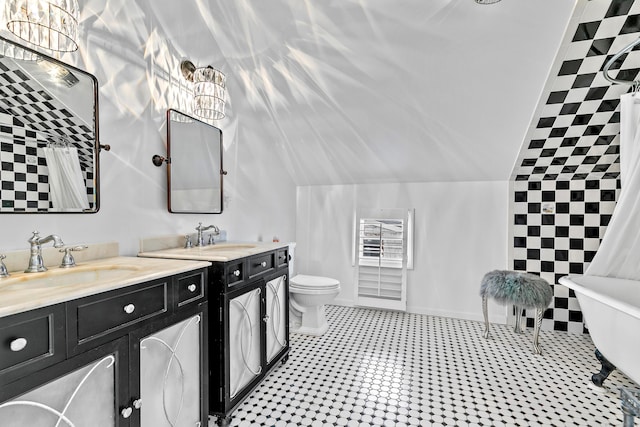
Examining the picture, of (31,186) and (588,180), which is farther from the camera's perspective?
(588,180)

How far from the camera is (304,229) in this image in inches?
160

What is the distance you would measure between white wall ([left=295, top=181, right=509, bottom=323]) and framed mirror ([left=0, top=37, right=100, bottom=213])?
8.74 ft

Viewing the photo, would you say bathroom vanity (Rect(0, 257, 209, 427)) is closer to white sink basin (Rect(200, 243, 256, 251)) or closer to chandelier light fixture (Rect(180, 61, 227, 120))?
white sink basin (Rect(200, 243, 256, 251))

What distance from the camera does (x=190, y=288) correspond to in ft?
4.84

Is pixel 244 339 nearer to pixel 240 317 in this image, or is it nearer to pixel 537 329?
pixel 240 317

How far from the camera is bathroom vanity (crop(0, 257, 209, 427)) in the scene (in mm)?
859

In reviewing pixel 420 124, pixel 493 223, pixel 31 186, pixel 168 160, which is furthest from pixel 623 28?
pixel 31 186

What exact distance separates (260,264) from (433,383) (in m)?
1.38

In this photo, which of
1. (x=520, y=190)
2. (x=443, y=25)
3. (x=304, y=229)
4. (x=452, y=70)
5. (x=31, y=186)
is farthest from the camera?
(x=304, y=229)

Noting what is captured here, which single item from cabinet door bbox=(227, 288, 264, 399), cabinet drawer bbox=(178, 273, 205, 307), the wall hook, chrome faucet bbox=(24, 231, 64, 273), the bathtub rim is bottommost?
cabinet door bbox=(227, 288, 264, 399)

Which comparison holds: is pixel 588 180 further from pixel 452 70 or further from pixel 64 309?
pixel 64 309

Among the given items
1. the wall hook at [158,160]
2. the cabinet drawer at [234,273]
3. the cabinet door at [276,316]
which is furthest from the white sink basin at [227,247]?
the wall hook at [158,160]

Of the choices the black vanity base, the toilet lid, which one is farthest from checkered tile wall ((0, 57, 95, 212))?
the black vanity base

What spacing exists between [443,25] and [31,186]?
7.35 ft
